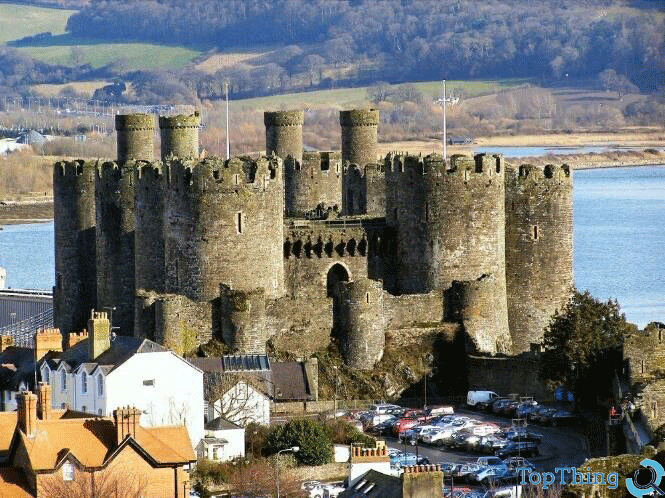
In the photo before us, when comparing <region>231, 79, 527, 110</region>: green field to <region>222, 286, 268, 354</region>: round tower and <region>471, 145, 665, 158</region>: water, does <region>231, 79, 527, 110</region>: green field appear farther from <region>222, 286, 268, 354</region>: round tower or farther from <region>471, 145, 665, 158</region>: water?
<region>222, 286, 268, 354</region>: round tower

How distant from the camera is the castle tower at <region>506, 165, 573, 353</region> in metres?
48.7

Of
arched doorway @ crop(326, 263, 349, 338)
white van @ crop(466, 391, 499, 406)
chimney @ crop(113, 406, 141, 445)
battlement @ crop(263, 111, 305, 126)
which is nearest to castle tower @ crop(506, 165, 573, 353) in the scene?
arched doorway @ crop(326, 263, 349, 338)

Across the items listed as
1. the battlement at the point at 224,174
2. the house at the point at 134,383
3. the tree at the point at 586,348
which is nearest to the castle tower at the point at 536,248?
the tree at the point at 586,348

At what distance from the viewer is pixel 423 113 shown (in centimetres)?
14550

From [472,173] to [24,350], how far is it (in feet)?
29.9

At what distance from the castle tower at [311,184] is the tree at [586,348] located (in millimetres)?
8623

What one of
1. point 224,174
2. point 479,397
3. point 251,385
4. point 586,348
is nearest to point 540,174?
point 586,348

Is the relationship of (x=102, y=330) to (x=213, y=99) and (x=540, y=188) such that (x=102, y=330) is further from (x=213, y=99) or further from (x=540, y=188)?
(x=213, y=99)

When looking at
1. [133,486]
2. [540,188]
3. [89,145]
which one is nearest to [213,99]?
[89,145]

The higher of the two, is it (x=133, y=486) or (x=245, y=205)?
(x=245, y=205)

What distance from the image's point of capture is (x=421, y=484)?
1190 inches

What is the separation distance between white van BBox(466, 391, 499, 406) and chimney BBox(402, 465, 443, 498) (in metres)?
14.6

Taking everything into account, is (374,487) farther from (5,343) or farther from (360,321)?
(5,343)

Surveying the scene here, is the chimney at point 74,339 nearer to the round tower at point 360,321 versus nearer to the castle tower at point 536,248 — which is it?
the round tower at point 360,321
